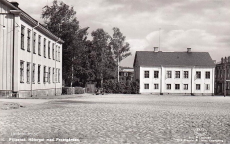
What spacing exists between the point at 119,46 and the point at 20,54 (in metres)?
43.0

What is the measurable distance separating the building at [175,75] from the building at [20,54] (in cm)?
3245

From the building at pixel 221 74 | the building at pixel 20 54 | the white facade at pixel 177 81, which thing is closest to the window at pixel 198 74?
the white facade at pixel 177 81

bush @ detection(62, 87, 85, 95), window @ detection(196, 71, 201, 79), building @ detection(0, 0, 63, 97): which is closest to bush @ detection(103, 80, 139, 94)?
window @ detection(196, 71, 201, 79)

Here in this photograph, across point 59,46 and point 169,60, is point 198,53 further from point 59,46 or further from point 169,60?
point 59,46

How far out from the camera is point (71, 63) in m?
50.8

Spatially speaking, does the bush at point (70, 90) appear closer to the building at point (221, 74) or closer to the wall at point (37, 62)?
the wall at point (37, 62)

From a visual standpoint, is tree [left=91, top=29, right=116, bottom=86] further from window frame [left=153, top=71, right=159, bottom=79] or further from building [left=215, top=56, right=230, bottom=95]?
building [left=215, top=56, right=230, bottom=95]

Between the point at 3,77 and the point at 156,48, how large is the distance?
4659 cm

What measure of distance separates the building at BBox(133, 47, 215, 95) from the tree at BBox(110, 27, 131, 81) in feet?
10.4

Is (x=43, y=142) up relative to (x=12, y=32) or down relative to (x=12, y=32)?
down

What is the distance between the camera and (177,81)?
65188 mm

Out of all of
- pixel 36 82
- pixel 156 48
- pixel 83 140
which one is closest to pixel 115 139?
pixel 83 140

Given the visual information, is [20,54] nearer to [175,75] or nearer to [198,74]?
[175,75]

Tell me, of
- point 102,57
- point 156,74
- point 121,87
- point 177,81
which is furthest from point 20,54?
point 177,81
